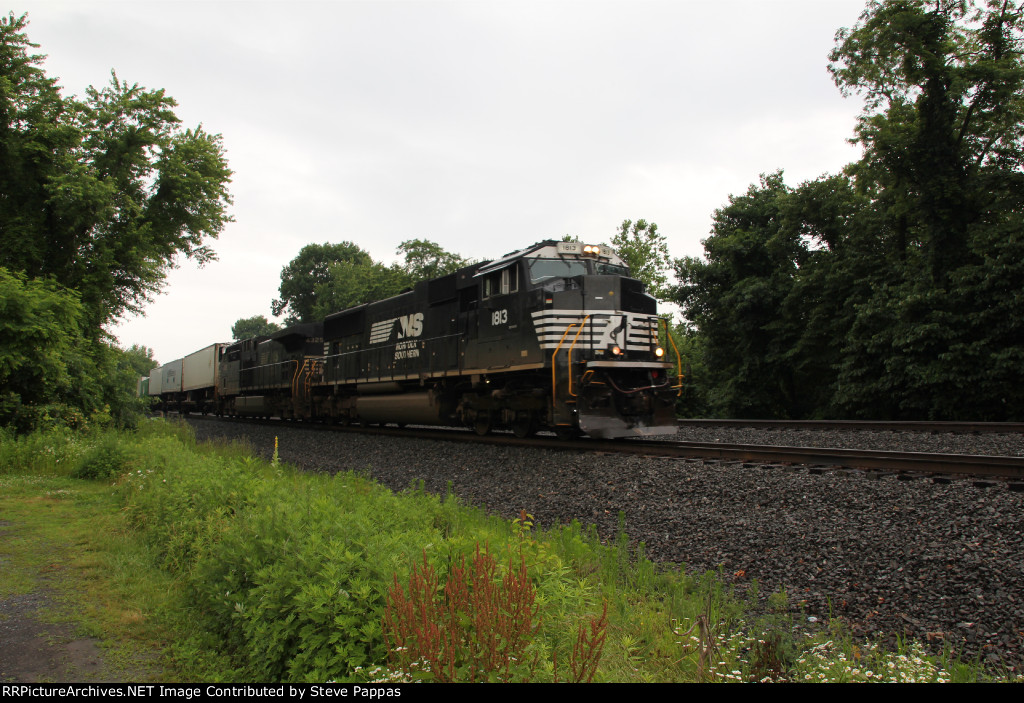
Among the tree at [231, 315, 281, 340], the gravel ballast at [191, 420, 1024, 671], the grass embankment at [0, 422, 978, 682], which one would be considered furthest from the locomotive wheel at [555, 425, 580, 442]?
the tree at [231, 315, 281, 340]

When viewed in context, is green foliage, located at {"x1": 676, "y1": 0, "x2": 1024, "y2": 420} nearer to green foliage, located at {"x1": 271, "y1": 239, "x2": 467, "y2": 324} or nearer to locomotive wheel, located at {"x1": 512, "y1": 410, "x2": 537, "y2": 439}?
locomotive wheel, located at {"x1": 512, "y1": 410, "x2": 537, "y2": 439}

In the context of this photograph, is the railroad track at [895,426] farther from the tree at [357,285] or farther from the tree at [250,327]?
the tree at [250,327]

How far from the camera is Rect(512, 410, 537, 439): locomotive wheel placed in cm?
1229

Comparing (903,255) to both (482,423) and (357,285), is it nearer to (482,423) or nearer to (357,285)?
(482,423)

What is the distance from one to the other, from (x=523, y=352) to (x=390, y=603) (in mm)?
8757

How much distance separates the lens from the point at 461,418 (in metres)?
14.2

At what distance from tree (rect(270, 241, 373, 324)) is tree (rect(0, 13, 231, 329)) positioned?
5257 centimetres

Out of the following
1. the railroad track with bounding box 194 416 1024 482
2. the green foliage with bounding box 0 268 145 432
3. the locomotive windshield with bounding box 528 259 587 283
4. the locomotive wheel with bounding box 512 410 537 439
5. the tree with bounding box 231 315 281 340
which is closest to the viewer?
the railroad track with bounding box 194 416 1024 482

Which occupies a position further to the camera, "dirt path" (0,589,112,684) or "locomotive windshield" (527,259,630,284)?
"locomotive windshield" (527,259,630,284)

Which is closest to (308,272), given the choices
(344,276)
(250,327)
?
(344,276)

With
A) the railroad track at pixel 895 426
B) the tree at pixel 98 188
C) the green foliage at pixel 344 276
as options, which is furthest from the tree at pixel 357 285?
the railroad track at pixel 895 426

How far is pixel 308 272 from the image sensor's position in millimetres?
73188

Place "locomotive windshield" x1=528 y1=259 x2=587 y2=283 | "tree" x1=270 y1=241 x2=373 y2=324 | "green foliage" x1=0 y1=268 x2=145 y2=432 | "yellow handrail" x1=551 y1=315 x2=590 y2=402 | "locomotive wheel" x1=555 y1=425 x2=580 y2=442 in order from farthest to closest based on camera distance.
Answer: "tree" x1=270 y1=241 x2=373 y2=324 → "locomotive windshield" x1=528 y1=259 x2=587 y2=283 → "locomotive wheel" x1=555 y1=425 x2=580 y2=442 → "green foliage" x1=0 y1=268 x2=145 y2=432 → "yellow handrail" x1=551 y1=315 x2=590 y2=402

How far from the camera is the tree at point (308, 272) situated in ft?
237
